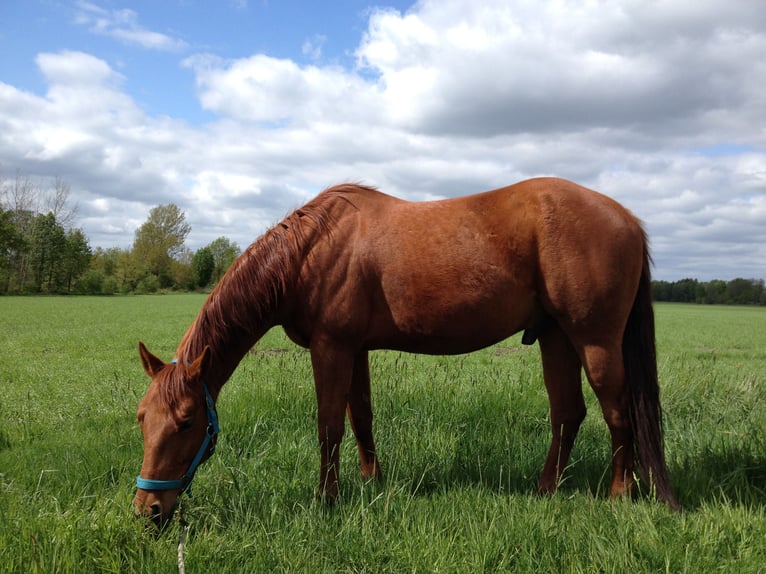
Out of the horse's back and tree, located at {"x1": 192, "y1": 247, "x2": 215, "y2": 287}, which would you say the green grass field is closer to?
the horse's back

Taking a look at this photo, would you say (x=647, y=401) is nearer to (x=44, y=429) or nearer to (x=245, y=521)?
(x=245, y=521)

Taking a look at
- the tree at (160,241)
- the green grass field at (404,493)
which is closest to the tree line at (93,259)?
the tree at (160,241)

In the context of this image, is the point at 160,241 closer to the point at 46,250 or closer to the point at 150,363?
the point at 46,250

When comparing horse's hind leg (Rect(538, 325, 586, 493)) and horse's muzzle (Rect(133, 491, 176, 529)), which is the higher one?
horse's hind leg (Rect(538, 325, 586, 493))

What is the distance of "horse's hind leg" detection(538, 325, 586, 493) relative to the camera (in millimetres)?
3785

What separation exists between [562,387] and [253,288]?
8.12 ft

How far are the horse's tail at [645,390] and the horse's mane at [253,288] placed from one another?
2340 millimetres

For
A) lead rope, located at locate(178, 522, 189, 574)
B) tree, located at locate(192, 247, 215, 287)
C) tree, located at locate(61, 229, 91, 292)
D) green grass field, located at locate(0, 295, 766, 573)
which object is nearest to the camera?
lead rope, located at locate(178, 522, 189, 574)

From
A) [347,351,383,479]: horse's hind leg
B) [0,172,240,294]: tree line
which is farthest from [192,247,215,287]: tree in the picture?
[347,351,383,479]: horse's hind leg

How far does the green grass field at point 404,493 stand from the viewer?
2.51 metres

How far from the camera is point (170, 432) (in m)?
2.90

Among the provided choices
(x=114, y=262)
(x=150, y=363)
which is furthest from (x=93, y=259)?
(x=150, y=363)

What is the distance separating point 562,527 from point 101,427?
451 centimetres

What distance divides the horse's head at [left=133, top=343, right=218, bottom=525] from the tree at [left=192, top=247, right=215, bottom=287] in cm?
7367
